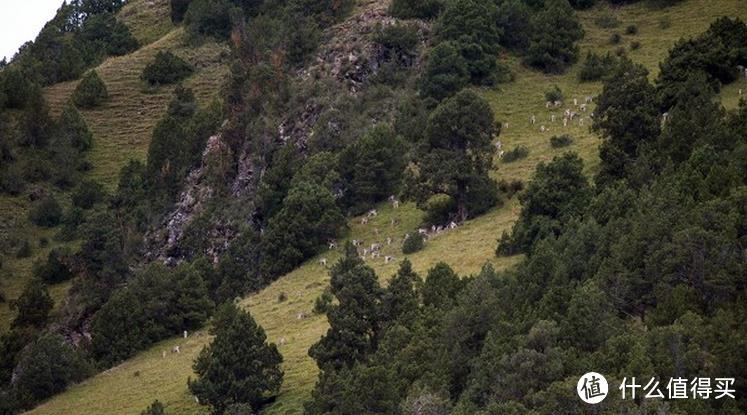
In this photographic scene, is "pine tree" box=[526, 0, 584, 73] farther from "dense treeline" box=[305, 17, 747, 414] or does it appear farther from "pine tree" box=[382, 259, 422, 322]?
"pine tree" box=[382, 259, 422, 322]

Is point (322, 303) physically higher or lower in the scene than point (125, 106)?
lower

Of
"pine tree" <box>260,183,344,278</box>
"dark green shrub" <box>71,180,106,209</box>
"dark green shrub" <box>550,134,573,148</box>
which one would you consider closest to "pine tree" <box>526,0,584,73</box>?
"dark green shrub" <box>550,134,573,148</box>

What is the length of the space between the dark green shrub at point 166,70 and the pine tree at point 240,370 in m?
74.9

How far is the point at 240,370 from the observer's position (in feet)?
197

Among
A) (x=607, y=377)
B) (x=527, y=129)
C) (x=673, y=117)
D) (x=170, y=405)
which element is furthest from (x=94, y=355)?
(x=607, y=377)

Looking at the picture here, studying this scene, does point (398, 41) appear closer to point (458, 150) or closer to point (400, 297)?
point (458, 150)

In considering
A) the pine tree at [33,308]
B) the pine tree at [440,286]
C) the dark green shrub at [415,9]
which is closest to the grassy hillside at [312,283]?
the pine tree at [440,286]

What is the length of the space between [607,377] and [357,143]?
47188 millimetres

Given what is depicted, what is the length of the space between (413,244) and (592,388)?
34.5 metres

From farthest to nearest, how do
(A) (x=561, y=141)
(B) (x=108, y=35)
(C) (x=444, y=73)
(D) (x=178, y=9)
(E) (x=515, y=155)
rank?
(B) (x=108, y=35) < (D) (x=178, y=9) < (C) (x=444, y=73) < (E) (x=515, y=155) < (A) (x=561, y=141)

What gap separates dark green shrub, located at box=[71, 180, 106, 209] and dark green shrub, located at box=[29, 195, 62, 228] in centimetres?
196

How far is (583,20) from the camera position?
10156 centimetres

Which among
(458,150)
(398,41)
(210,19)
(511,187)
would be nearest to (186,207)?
(398,41)

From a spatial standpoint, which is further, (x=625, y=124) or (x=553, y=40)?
(x=553, y=40)
